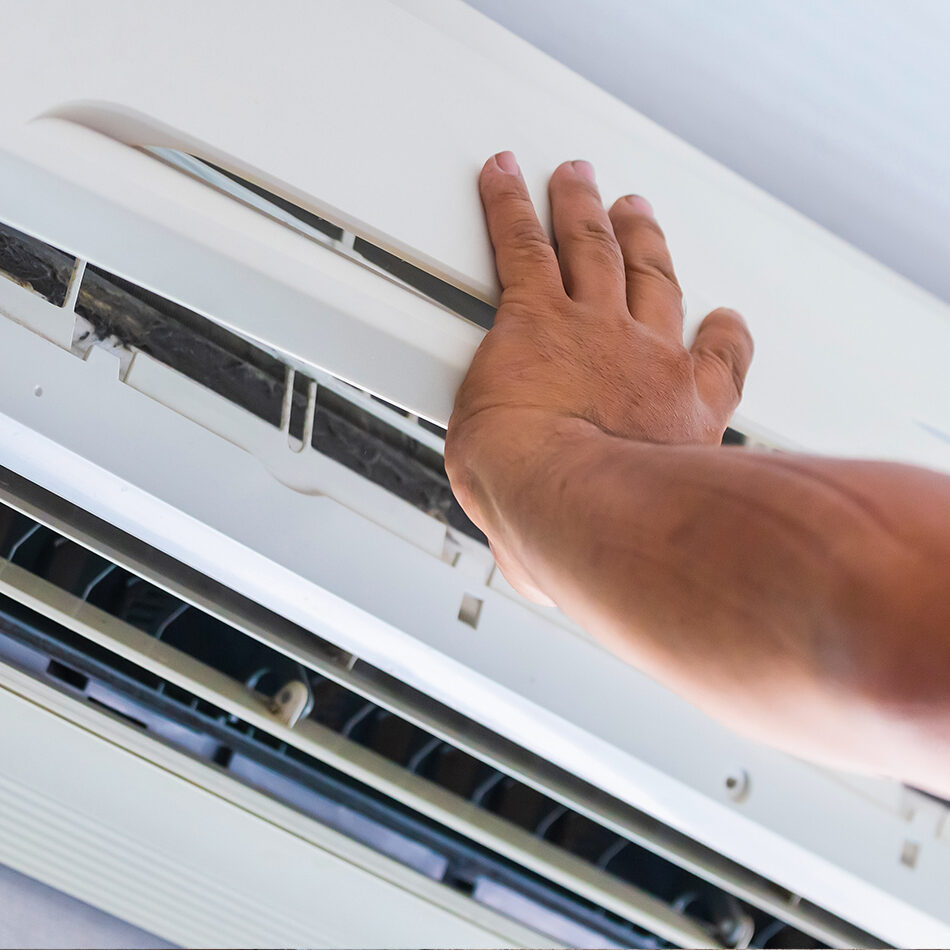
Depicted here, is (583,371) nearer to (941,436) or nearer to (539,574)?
(539,574)

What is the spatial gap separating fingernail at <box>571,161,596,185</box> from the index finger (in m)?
0.05

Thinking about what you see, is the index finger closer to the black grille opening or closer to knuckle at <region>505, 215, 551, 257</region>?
knuckle at <region>505, 215, 551, 257</region>

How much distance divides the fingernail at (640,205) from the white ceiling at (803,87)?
2cm

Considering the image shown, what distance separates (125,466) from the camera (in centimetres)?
52

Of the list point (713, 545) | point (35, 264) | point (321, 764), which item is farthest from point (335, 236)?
point (321, 764)

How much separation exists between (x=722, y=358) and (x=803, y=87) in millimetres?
207


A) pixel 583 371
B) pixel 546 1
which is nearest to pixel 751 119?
pixel 546 1

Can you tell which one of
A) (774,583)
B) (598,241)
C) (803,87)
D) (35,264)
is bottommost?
(774,583)

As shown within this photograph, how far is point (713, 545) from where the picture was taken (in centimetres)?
26

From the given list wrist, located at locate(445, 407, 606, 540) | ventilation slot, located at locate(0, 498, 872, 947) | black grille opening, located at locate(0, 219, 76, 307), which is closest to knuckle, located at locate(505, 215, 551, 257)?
wrist, located at locate(445, 407, 606, 540)

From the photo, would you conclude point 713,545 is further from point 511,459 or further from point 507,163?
point 507,163

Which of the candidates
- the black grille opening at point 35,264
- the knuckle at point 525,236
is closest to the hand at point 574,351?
the knuckle at point 525,236

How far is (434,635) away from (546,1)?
435mm

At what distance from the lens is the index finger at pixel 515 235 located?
1.54 ft
